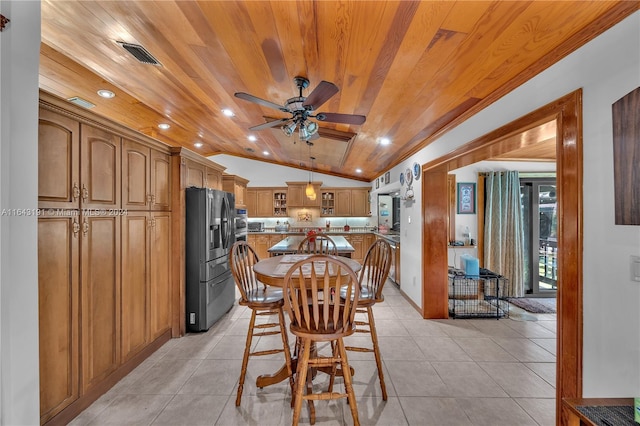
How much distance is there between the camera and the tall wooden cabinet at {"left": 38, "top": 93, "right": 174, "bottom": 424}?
1.59 metres

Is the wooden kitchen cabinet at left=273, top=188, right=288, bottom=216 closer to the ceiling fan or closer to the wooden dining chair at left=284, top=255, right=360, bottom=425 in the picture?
the ceiling fan

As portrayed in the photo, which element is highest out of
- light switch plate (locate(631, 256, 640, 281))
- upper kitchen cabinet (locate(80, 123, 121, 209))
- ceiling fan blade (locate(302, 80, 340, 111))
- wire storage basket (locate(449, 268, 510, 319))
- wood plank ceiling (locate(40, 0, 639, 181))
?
wood plank ceiling (locate(40, 0, 639, 181))

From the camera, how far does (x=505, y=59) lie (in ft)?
5.41

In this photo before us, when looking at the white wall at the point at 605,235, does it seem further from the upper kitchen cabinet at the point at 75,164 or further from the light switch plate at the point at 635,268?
the upper kitchen cabinet at the point at 75,164

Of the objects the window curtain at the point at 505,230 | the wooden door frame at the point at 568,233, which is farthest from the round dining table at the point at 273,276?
the window curtain at the point at 505,230

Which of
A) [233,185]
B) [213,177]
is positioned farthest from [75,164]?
[233,185]

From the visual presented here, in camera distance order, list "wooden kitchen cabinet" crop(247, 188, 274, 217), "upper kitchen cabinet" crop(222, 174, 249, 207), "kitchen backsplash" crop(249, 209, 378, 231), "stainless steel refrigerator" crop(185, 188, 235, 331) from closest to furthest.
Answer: "stainless steel refrigerator" crop(185, 188, 235, 331)
"upper kitchen cabinet" crop(222, 174, 249, 207)
"wooden kitchen cabinet" crop(247, 188, 274, 217)
"kitchen backsplash" crop(249, 209, 378, 231)

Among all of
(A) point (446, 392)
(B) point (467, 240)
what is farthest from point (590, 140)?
(B) point (467, 240)

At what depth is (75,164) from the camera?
5.73ft

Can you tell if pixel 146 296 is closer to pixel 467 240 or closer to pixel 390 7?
pixel 390 7

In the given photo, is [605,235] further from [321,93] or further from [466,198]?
[466,198]

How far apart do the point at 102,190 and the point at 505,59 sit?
9.74 ft

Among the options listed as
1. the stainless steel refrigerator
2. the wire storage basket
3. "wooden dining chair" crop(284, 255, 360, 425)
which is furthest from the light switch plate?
the stainless steel refrigerator

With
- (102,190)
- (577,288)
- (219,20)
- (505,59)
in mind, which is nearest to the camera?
(577,288)
